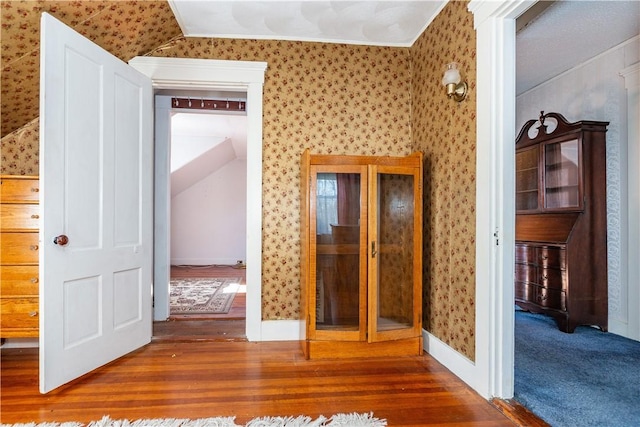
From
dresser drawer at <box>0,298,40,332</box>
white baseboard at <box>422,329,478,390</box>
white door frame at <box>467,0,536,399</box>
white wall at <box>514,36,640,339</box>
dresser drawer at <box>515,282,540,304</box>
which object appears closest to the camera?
white door frame at <box>467,0,536,399</box>

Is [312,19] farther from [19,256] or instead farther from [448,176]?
[19,256]

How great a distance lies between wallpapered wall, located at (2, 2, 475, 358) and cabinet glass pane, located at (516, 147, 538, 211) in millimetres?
1515

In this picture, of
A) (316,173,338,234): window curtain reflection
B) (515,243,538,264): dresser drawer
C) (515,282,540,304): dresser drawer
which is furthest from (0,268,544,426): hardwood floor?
(515,243,538,264): dresser drawer

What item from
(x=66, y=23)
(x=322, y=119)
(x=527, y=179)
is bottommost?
(x=527, y=179)

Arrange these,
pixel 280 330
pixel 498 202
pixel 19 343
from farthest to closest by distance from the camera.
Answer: pixel 280 330, pixel 19 343, pixel 498 202

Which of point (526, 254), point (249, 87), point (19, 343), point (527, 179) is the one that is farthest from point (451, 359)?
point (19, 343)

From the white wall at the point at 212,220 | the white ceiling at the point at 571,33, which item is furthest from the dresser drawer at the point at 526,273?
the white wall at the point at 212,220

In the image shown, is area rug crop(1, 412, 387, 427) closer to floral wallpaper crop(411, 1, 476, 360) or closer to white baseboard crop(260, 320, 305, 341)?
floral wallpaper crop(411, 1, 476, 360)

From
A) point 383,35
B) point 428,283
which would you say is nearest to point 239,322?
point 428,283

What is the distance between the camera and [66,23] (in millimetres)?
2346

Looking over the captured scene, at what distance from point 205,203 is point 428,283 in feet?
19.7

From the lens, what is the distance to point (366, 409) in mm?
1854

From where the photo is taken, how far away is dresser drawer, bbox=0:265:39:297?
2338mm

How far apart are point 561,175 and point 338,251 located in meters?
2.38
